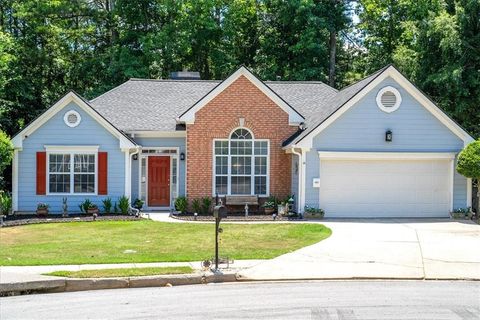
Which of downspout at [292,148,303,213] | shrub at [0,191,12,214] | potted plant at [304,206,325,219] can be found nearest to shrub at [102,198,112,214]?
shrub at [0,191,12,214]

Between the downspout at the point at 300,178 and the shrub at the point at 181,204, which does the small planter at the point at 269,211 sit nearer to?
the downspout at the point at 300,178

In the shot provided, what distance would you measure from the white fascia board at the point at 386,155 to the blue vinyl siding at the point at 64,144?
7.65 m

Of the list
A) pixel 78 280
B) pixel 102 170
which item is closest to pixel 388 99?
pixel 102 170

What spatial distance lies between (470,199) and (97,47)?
27411mm

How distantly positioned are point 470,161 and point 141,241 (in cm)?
1125

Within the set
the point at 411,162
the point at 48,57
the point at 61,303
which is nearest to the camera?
the point at 61,303

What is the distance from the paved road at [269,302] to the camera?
26.9 ft

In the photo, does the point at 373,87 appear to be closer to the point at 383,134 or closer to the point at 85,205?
the point at 383,134

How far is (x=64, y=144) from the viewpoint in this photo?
21.2 metres

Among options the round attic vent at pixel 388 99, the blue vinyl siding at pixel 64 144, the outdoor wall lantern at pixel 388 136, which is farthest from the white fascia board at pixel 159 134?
the outdoor wall lantern at pixel 388 136

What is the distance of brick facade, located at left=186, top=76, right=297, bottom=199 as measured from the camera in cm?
2147

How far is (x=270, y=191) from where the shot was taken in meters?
21.9

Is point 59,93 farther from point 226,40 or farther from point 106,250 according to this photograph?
point 106,250

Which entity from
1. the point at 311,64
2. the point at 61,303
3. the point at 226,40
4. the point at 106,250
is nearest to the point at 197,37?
the point at 226,40
